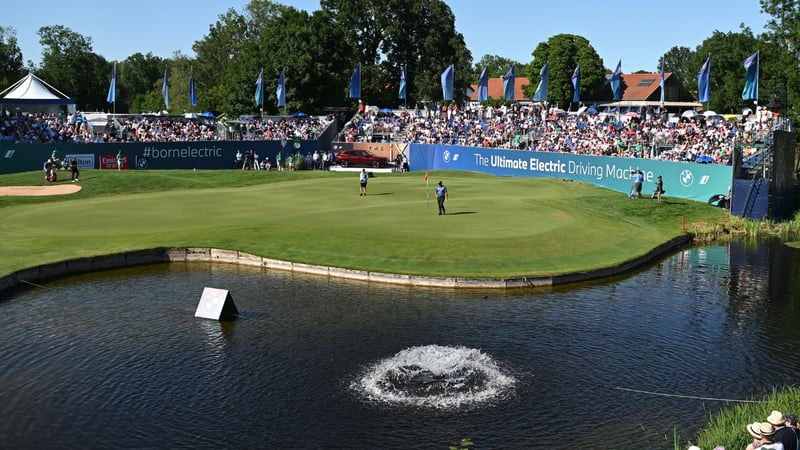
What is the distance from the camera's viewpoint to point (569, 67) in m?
118

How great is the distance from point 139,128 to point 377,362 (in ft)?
203

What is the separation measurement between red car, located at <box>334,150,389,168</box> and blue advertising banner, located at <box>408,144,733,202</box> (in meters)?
3.88

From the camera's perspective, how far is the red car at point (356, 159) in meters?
76.8

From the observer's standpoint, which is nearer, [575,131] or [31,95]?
[575,131]

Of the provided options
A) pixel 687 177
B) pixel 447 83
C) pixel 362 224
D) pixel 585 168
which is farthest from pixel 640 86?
pixel 362 224

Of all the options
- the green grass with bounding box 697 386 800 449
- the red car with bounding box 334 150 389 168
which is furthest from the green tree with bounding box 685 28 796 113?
the green grass with bounding box 697 386 800 449

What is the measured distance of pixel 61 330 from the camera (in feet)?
72.8

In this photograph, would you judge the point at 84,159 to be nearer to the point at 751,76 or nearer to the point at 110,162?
the point at 110,162

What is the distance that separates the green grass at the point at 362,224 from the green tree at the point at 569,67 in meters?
66.7

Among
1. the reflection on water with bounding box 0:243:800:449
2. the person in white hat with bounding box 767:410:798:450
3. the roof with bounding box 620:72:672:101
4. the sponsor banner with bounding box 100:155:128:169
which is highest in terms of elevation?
the roof with bounding box 620:72:672:101

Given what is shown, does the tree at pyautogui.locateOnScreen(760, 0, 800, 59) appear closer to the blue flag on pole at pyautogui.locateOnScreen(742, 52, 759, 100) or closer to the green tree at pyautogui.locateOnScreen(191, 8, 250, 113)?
the blue flag on pole at pyautogui.locateOnScreen(742, 52, 759, 100)

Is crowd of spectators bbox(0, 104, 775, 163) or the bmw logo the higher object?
crowd of spectators bbox(0, 104, 775, 163)

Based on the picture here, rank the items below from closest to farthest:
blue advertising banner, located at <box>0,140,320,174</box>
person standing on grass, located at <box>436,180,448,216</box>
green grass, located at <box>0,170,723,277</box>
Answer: green grass, located at <box>0,170,723,277</box>
person standing on grass, located at <box>436,180,448,216</box>
blue advertising banner, located at <box>0,140,320,174</box>

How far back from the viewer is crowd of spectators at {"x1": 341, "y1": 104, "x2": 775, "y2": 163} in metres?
53.0
